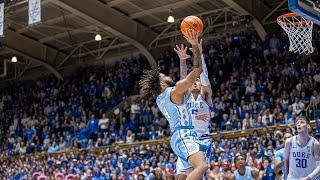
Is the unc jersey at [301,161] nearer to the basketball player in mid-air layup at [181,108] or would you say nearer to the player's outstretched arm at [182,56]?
the basketball player in mid-air layup at [181,108]

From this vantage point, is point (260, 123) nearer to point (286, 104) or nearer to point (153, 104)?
point (286, 104)

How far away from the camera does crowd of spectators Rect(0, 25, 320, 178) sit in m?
19.2

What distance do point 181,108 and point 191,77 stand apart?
64 cm

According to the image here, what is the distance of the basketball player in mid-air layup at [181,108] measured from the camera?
22.5 ft

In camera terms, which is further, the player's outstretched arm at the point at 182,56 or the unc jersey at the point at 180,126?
the player's outstretched arm at the point at 182,56

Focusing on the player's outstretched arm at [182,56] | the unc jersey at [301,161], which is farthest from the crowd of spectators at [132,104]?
the player's outstretched arm at [182,56]

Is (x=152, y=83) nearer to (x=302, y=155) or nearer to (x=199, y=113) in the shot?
(x=199, y=113)

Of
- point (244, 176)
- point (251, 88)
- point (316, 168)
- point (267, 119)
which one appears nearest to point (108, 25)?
point (251, 88)

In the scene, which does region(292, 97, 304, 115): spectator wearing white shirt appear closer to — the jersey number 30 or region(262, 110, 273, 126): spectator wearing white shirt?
region(262, 110, 273, 126): spectator wearing white shirt

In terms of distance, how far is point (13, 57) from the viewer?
30844mm

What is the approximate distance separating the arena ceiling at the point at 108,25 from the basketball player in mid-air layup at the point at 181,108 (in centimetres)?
1583

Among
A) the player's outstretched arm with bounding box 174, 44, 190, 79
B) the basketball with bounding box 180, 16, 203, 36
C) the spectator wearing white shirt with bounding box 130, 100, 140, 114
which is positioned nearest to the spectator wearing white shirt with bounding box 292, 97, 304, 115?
the spectator wearing white shirt with bounding box 130, 100, 140, 114

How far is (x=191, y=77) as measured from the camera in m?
6.80

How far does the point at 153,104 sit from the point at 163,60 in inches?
134
